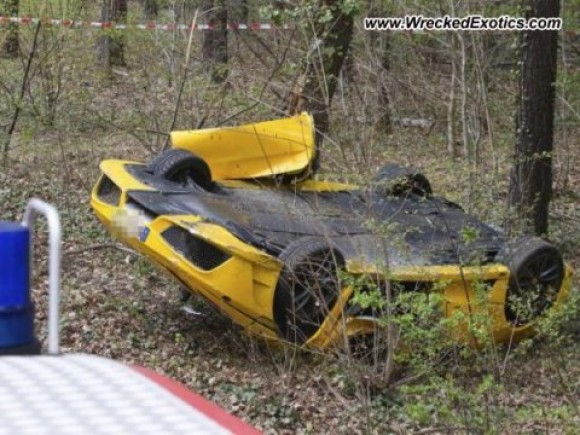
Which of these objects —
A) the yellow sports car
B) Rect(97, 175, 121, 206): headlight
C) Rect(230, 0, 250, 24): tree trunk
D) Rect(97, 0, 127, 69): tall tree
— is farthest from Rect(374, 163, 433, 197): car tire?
Rect(230, 0, 250, 24): tree trunk

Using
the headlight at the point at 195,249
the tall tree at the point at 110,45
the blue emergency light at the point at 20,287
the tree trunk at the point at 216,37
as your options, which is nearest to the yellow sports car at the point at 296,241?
the headlight at the point at 195,249

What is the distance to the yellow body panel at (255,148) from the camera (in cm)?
784

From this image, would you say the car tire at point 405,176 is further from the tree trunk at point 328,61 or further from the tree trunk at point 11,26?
the tree trunk at point 11,26

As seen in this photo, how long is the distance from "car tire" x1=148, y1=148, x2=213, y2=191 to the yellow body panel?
1.33ft

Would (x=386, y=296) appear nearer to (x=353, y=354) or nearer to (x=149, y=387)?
(x=353, y=354)

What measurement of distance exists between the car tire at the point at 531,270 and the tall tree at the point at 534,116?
1.14m

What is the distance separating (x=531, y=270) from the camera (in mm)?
6551

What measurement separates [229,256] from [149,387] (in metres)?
3.71

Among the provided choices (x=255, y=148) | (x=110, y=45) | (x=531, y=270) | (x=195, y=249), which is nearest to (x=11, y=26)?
(x=255, y=148)

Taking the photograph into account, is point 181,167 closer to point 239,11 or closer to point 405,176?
point 405,176

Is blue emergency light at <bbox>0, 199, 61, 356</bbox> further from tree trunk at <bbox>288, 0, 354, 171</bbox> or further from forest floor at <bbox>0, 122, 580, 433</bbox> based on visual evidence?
tree trunk at <bbox>288, 0, 354, 171</bbox>

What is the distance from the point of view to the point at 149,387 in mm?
2031

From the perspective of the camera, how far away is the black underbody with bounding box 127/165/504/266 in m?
6.04

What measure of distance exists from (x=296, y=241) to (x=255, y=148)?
2.26 metres
